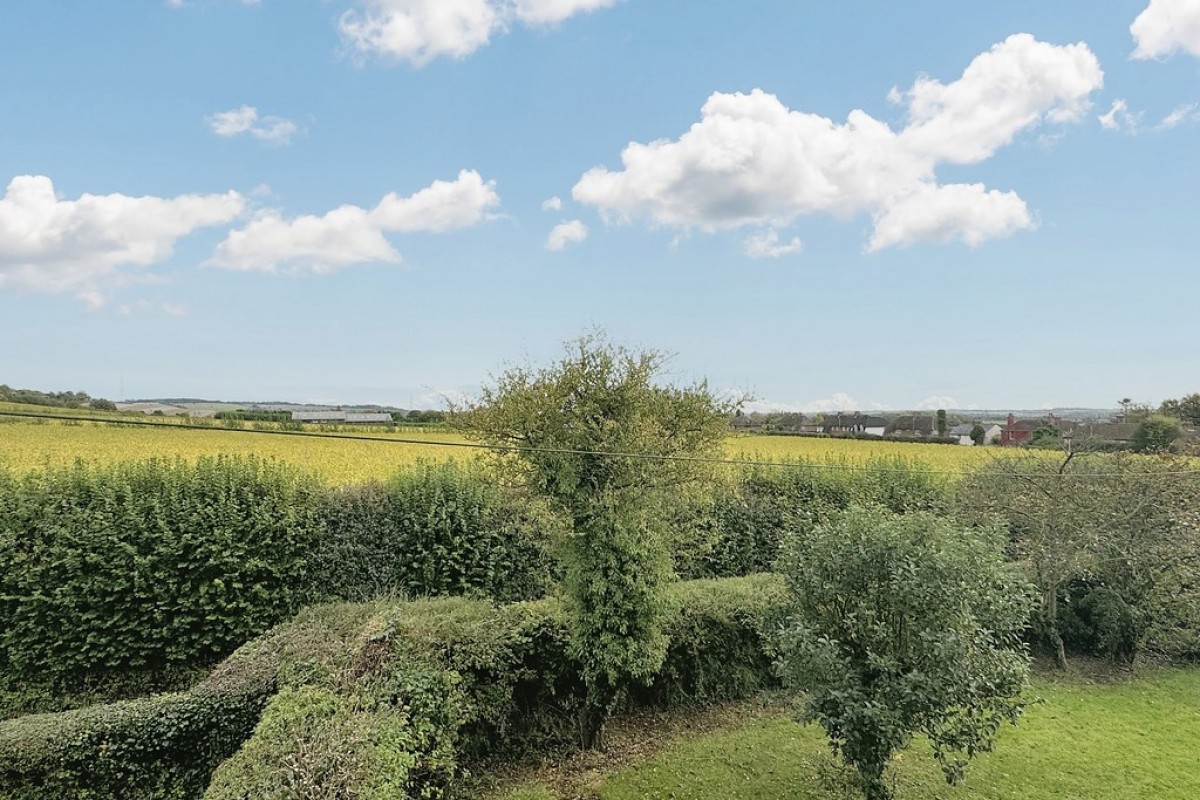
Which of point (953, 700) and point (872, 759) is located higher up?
point (953, 700)

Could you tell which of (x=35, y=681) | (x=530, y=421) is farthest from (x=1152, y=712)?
(x=35, y=681)

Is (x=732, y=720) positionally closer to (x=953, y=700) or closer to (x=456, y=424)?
(x=953, y=700)

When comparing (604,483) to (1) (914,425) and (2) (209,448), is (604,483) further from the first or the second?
(1) (914,425)

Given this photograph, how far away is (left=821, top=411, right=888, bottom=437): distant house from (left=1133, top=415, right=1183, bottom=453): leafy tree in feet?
28.5

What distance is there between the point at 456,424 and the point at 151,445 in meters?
7.41

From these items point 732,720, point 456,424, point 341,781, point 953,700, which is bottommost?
point 732,720

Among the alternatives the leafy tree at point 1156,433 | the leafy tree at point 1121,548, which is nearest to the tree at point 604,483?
the leafy tree at point 1121,548

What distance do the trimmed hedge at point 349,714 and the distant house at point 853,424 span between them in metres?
14.5

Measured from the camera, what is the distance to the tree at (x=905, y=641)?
4.34 meters

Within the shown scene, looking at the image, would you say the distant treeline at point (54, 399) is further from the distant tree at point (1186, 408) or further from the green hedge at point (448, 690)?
the distant tree at point (1186, 408)

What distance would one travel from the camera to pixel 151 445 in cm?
1088

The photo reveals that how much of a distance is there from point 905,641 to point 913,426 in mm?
18941

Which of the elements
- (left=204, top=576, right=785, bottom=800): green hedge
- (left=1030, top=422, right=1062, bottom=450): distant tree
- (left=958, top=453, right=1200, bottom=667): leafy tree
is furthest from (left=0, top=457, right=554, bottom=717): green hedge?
(left=1030, top=422, right=1062, bottom=450): distant tree

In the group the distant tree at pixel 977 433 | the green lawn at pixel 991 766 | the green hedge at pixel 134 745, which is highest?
the distant tree at pixel 977 433
